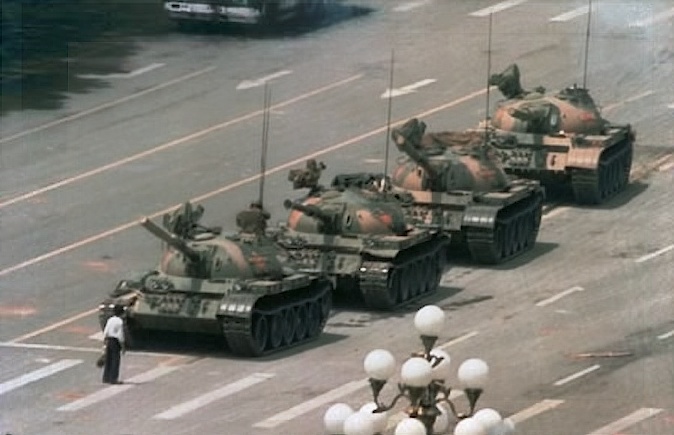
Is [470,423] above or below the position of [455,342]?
above

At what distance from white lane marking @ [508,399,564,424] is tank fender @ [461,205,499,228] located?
34.7 ft

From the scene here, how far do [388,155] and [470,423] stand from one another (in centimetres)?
3488

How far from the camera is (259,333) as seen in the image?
5441 centimetres

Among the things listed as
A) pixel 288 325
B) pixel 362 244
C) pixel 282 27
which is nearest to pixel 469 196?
pixel 362 244

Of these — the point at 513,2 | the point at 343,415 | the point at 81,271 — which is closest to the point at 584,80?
the point at 513,2

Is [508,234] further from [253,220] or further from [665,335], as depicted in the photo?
[253,220]

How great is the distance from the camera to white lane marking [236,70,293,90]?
251 feet

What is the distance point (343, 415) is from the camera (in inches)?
1411

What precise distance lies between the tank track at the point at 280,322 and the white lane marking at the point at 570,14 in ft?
82.3

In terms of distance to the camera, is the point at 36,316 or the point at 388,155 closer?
the point at 36,316

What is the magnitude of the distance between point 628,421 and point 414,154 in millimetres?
13577

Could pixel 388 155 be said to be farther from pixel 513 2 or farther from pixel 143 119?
pixel 513 2

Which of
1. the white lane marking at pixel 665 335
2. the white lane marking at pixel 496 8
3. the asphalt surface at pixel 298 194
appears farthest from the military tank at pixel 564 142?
the white lane marking at pixel 496 8

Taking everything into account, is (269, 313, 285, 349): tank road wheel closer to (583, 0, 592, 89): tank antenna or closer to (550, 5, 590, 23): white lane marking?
(583, 0, 592, 89): tank antenna
